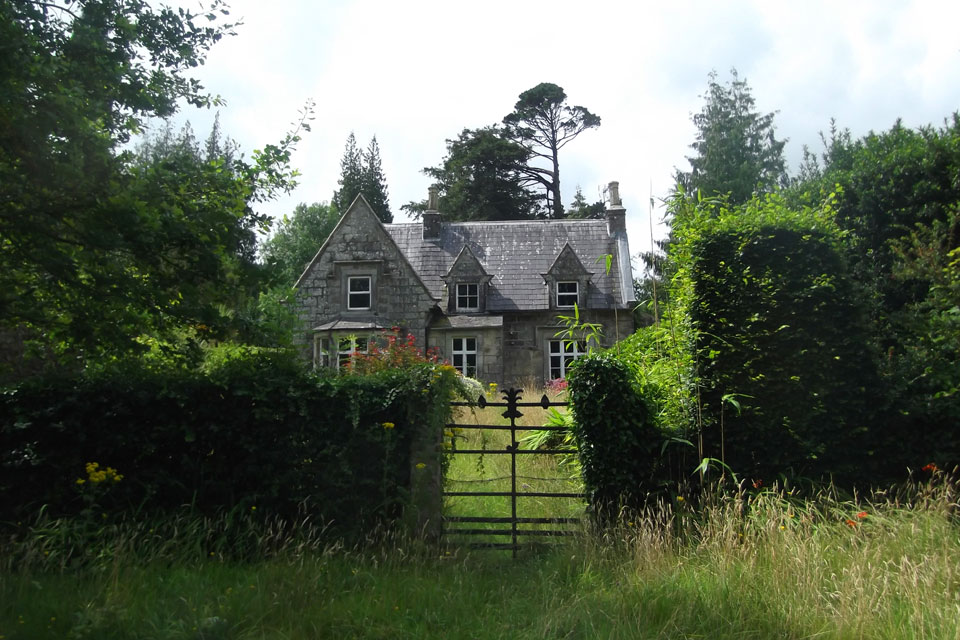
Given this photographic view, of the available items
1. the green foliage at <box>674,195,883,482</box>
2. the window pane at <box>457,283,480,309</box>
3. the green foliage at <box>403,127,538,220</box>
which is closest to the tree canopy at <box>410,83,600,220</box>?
the green foliage at <box>403,127,538,220</box>

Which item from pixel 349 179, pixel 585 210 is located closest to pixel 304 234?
pixel 349 179

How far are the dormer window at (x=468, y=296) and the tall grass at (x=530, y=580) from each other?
18219mm

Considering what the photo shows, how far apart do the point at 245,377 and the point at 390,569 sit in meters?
2.27

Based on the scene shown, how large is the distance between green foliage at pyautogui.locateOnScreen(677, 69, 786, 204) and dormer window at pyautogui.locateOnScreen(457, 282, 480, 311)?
1577 centimetres

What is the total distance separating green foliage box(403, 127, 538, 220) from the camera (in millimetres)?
37625

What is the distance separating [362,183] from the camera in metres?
47.1

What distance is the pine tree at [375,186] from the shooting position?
152 ft

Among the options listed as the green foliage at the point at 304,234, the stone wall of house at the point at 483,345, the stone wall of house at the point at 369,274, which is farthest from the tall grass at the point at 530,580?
the green foliage at the point at 304,234

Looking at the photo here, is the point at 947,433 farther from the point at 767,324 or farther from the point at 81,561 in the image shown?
the point at 81,561

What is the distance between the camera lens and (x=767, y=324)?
6.75 metres

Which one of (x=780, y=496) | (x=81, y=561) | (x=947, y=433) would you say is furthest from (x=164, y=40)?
(x=947, y=433)

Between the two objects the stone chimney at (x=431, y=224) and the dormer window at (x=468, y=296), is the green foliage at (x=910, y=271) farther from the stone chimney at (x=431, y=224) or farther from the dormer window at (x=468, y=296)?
the stone chimney at (x=431, y=224)

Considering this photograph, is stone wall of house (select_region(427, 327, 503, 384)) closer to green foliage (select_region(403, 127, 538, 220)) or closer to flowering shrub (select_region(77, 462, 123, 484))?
green foliage (select_region(403, 127, 538, 220))

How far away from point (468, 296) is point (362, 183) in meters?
25.5
